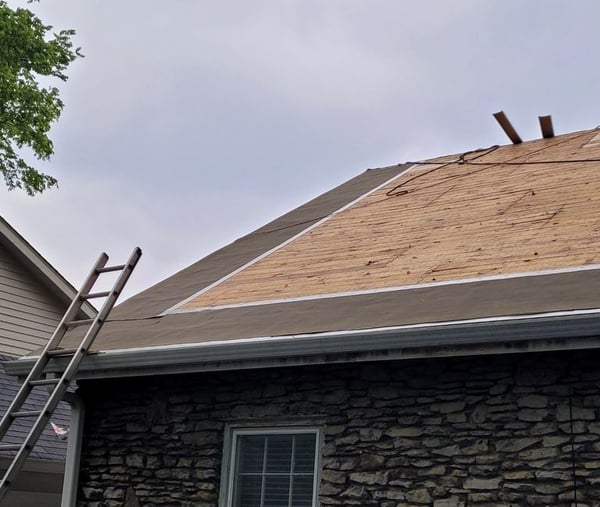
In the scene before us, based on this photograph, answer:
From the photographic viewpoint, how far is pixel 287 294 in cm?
898

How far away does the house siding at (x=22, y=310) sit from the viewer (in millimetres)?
16062

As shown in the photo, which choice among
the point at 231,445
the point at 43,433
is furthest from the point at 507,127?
the point at 43,433

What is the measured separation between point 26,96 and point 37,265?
2906 mm

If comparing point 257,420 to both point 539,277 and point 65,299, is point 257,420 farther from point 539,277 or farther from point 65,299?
point 65,299

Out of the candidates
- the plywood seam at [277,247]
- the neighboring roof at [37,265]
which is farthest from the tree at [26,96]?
the plywood seam at [277,247]

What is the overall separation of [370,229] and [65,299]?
788 cm

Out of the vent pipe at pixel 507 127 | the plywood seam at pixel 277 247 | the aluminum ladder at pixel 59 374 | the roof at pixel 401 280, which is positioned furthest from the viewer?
the vent pipe at pixel 507 127

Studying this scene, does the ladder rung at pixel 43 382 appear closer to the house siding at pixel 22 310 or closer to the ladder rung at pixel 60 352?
the ladder rung at pixel 60 352

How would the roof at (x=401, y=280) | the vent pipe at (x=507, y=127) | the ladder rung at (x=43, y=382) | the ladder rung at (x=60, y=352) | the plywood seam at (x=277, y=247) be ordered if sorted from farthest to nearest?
the vent pipe at (x=507, y=127) < the plywood seam at (x=277, y=247) < the ladder rung at (x=60, y=352) < the ladder rung at (x=43, y=382) < the roof at (x=401, y=280)

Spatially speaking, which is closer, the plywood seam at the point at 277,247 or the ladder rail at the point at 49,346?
the ladder rail at the point at 49,346

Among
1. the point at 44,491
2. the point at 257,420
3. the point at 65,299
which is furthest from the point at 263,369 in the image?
the point at 65,299

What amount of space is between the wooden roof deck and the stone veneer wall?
883 millimetres

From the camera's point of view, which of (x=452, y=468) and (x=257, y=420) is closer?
(x=452, y=468)

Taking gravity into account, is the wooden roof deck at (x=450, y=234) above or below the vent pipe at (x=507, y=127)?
below
